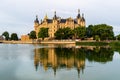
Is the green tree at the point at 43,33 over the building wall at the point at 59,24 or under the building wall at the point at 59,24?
under

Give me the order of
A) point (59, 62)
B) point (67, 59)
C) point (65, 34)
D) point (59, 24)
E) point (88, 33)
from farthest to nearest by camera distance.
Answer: point (59, 24) → point (65, 34) → point (88, 33) → point (67, 59) → point (59, 62)

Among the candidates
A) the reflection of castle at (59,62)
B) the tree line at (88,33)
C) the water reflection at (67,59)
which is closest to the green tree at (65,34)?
the tree line at (88,33)

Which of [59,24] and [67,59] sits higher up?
[59,24]

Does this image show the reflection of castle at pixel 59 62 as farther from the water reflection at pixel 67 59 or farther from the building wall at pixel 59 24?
the building wall at pixel 59 24

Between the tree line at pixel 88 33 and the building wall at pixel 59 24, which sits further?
the building wall at pixel 59 24

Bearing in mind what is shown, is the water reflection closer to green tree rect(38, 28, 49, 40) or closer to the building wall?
green tree rect(38, 28, 49, 40)

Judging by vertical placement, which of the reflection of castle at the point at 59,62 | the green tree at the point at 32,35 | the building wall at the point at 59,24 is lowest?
the reflection of castle at the point at 59,62

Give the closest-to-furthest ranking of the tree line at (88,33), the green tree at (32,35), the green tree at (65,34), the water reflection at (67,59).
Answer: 1. the water reflection at (67,59)
2. the tree line at (88,33)
3. the green tree at (65,34)
4. the green tree at (32,35)

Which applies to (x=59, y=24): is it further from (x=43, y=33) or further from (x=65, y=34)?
(x=65, y=34)

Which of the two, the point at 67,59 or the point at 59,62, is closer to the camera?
the point at 59,62

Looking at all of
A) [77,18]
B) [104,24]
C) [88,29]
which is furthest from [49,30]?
[104,24]

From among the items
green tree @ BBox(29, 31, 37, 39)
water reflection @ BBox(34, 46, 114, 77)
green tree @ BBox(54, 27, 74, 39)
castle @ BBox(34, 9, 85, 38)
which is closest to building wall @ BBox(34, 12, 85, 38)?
castle @ BBox(34, 9, 85, 38)

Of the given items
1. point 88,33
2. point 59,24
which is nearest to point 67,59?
point 88,33

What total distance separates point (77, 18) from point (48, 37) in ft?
58.7
